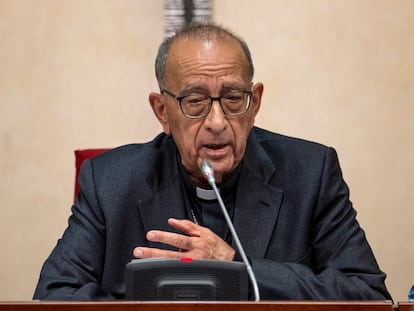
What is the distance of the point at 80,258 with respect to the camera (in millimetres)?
2346

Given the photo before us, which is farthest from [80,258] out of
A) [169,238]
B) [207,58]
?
[207,58]

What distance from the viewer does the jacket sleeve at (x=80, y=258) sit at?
2.24 metres

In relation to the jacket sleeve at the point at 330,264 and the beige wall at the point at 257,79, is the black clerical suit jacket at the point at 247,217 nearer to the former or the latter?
the jacket sleeve at the point at 330,264

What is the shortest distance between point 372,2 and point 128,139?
1.16 m

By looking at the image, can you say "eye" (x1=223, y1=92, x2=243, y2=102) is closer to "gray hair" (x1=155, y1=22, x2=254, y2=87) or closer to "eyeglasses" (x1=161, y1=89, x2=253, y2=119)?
"eyeglasses" (x1=161, y1=89, x2=253, y2=119)

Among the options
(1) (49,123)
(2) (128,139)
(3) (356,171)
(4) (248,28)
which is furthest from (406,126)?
(1) (49,123)

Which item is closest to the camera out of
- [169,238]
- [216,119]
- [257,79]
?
[169,238]

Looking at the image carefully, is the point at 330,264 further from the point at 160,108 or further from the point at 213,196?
the point at 160,108

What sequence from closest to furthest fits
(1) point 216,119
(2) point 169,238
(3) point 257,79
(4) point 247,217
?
(2) point 169,238 → (1) point 216,119 → (4) point 247,217 → (3) point 257,79

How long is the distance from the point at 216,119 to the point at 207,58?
18 cm

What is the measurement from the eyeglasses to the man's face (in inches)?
0.5

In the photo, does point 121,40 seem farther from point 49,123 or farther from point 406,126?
point 406,126

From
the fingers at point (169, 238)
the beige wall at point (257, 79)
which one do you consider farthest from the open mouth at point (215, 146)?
the beige wall at point (257, 79)

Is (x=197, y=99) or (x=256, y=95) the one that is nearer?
(x=197, y=99)
